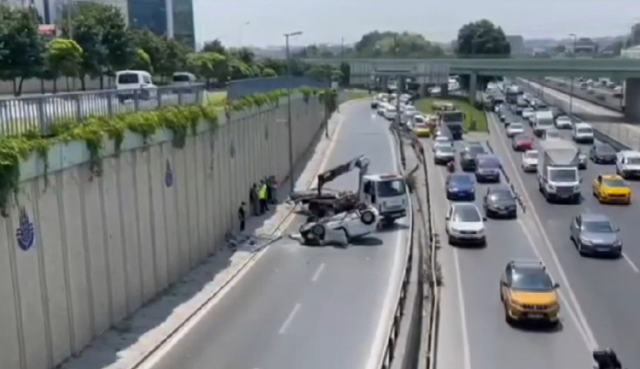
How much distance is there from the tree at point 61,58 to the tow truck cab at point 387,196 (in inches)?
601

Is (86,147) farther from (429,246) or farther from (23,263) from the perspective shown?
(429,246)

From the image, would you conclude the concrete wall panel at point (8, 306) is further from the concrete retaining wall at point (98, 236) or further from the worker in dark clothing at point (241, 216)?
the worker in dark clothing at point (241, 216)

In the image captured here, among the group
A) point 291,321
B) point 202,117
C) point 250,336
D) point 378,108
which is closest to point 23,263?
point 250,336

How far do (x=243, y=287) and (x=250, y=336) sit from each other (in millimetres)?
4863

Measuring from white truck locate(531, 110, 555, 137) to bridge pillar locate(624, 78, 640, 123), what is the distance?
17990 mm

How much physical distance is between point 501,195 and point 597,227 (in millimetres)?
7334

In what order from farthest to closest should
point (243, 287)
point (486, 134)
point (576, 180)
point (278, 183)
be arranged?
point (486, 134), point (278, 183), point (576, 180), point (243, 287)

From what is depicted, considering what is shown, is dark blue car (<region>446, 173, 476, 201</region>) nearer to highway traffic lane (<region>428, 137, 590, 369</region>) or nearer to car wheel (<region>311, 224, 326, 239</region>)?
highway traffic lane (<region>428, 137, 590, 369</region>)

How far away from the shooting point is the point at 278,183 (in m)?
43.8

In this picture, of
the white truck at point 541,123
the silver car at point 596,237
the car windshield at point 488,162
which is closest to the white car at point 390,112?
the white truck at point 541,123

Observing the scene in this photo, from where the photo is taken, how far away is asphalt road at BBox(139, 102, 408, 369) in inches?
670

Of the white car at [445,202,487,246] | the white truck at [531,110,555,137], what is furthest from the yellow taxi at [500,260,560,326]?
the white truck at [531,110,555,137]

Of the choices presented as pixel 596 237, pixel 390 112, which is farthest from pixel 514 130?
pixel 596 237

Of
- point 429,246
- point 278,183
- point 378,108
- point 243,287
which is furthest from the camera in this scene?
point 378,108
